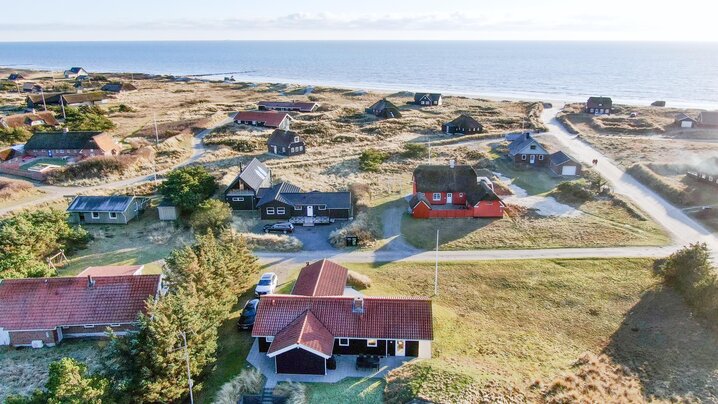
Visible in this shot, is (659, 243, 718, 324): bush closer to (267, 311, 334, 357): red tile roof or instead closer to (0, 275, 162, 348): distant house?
(267, 311, 334, 357): red tile roof

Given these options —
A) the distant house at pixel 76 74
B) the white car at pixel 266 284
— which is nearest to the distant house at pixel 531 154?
the white car at pixel 266 284

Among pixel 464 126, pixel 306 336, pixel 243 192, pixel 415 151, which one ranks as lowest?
pixel 306 336

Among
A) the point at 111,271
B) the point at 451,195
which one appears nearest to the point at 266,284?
the point at 111,271

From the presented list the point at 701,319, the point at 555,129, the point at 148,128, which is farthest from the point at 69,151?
the point at 555,129

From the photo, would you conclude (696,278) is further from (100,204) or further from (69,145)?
(69,145)

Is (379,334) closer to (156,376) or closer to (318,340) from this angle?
(318,340)

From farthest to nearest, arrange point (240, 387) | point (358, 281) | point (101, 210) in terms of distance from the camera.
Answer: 1. point (101, 210)
2. point (358, 281)
3. point (240, 387)

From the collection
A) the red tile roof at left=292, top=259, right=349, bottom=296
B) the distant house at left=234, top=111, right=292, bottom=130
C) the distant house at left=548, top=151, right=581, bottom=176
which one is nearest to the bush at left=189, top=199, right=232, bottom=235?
the red tile roof at left=292, top=259, right=349, bottom=296
